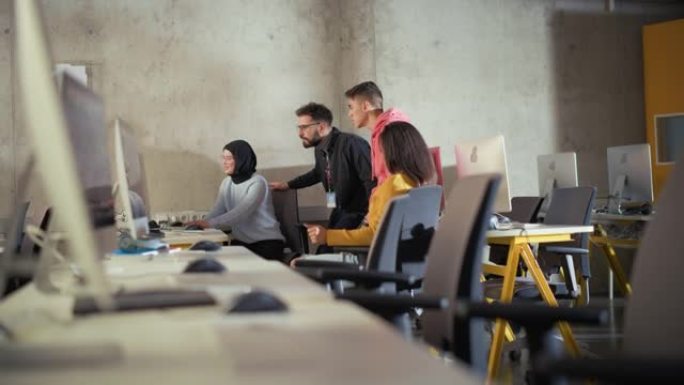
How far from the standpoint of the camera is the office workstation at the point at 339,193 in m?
1.18

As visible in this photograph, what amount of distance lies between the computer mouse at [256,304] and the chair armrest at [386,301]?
432 mm

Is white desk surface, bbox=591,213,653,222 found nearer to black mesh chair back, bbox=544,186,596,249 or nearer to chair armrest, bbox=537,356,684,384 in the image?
black mesh chair back, bbox=544,186,596,249

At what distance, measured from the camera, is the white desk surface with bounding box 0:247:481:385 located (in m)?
1.00

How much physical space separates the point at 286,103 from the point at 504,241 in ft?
12.2

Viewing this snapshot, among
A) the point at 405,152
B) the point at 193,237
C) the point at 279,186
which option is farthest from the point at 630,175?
the point at 193,237

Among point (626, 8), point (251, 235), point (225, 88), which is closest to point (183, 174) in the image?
point (225, 88)

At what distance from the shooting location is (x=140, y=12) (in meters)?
7.96

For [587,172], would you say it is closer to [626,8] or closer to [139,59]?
[626,8]

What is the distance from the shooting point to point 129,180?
2.78 metres

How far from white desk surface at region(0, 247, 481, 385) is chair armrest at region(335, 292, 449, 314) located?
140 mm

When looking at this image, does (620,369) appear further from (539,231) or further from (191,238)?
(191,238)

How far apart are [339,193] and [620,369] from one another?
5.17 m

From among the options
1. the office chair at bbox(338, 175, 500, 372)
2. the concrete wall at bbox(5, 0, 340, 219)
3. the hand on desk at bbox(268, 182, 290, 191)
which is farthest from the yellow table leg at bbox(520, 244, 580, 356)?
the concrete wall at bbox(5, 0, 340, 219)

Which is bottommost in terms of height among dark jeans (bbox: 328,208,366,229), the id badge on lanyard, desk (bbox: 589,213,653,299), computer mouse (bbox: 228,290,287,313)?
desk (bbox: 589,213,653,299)
